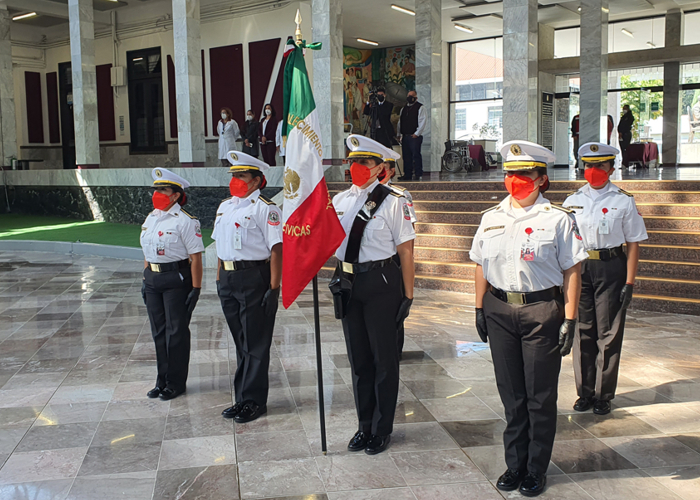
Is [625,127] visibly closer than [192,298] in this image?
No

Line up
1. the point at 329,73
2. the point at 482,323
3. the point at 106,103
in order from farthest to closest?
the point at 106,103 → the point at 329,73 → the point at 482,323

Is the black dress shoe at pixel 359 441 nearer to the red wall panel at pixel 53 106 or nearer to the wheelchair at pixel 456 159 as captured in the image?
the wheelchair at pixel 456 159

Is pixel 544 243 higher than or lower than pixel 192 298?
higher

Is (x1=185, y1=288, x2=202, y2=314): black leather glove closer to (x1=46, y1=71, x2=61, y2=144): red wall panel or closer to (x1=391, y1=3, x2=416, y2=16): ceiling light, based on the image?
(x1=391, y1=3, x2=416, y2=16): ceiling light

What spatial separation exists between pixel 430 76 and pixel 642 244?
894cm

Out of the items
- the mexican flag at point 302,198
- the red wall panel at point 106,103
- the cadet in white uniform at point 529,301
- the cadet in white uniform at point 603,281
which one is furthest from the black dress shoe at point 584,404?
the red wall panel at point 106,103

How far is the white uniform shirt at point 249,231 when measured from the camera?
14.5 feet

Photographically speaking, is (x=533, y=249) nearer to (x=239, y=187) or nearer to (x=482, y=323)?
(x=482, y=323)

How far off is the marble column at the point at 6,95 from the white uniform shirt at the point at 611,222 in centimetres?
2018

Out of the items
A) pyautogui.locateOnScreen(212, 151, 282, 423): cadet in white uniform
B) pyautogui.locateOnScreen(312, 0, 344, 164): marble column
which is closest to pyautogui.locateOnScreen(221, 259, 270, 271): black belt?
pyautogui.locateOnScreen(212, 151, 282, 423): cadet in white uniform

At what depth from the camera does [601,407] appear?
14.5ft

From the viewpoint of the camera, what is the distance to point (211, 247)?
11156 mm

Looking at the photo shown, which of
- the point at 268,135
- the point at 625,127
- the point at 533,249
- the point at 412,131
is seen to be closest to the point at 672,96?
the point at 625,127

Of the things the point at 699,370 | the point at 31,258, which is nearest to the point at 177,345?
the point at 699,370
